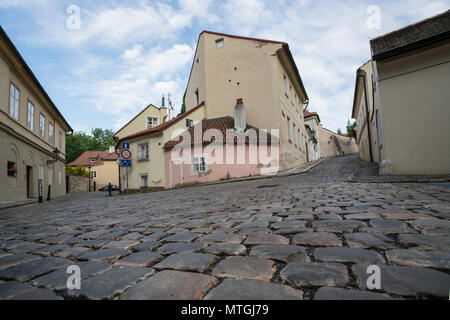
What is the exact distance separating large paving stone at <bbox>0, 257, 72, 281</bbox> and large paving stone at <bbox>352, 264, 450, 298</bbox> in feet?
6.09

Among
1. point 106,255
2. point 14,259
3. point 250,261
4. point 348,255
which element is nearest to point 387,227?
point 348,255

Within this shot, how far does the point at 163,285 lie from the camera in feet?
4.06

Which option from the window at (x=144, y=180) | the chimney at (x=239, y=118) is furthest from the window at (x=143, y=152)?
the chimney at (x=239, y=118)

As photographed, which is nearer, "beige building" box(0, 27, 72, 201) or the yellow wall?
the yellow wall

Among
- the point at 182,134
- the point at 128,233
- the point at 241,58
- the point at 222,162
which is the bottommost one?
the point at 128,233

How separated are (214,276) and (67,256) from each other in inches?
53.4

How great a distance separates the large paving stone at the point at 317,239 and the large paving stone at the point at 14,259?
206 cm

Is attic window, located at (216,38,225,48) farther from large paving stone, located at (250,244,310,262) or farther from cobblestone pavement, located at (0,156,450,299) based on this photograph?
large paving stone, located at (250,244,310,262)

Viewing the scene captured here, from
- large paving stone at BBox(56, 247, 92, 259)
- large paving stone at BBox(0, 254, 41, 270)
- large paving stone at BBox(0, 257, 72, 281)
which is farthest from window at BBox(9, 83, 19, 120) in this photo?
large paving stone at BBox(0, 257, 72, 281)

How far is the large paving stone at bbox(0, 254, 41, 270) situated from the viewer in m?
1.80

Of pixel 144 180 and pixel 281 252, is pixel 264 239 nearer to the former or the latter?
pixel 281 252

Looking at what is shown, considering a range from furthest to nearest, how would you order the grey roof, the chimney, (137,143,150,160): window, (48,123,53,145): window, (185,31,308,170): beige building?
(48,123,53,145): window, (137,143,150,160): window, the chimney, (185,31,308,170): beige building, the grey roof
